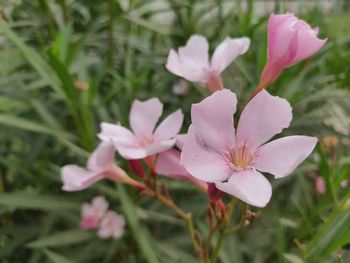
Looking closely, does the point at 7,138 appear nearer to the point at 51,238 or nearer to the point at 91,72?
the point at 91,72

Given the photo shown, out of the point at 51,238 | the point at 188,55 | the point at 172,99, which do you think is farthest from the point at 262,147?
the point at 172,99

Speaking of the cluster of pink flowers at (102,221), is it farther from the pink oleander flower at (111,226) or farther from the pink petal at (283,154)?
the pink petal at (283,154)

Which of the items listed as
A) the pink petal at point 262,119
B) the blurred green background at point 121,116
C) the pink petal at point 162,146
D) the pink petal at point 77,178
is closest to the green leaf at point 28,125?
the blurred green background at point 121,116

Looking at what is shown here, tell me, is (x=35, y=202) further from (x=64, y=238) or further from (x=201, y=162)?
(x=201, y=162)

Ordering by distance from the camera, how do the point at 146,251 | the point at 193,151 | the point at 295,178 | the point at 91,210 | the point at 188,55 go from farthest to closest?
the point at 295,178, the point at 91,210, the point at 146,251, the point at 188,55, the point at 193,151

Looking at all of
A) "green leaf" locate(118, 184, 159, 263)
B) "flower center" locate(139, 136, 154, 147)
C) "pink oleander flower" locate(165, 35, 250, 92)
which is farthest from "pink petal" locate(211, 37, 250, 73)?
"green leaf" locate(118, 184, 159, 263)

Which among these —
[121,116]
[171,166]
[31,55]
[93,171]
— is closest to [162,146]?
[171,166]
